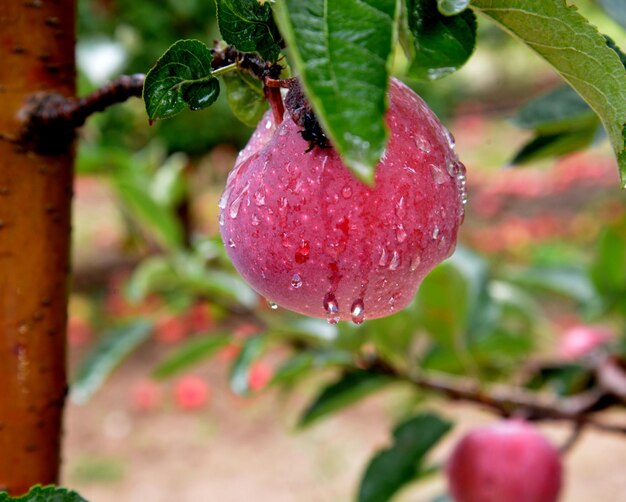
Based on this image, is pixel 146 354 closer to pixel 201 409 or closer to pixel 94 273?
pixel 201 409

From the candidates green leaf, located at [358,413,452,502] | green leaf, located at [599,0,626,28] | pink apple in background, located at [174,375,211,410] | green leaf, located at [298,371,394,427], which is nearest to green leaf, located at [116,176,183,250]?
green leaf, located at [298,371,394,427]

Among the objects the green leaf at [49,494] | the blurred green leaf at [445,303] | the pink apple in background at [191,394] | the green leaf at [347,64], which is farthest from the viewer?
the pink apple in background at [191,394]

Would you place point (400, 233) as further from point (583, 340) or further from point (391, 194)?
point (583, 340)

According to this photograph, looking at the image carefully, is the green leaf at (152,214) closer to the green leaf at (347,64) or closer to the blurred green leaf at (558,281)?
the blurred green leaf at (558,281)

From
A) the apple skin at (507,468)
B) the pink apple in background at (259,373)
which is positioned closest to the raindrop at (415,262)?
the apple skin at (507,468)

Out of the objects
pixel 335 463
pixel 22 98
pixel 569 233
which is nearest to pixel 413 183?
pixel 22 98

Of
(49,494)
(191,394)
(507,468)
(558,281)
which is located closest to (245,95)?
(49,494)

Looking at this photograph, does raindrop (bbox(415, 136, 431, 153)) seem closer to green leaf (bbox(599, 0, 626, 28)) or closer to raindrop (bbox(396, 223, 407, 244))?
raindrop (bbox(396, 223, 407, 244))
